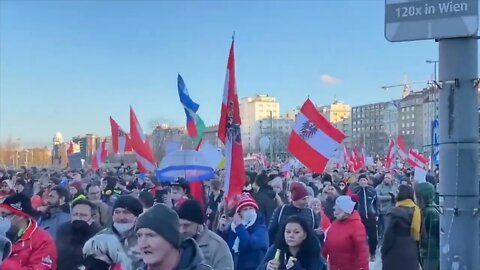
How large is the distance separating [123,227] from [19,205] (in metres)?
1.26

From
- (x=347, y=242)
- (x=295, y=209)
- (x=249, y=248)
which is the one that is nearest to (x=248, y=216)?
(x=249, y=248)

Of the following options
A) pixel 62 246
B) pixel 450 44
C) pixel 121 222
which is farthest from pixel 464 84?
pixel 62 246

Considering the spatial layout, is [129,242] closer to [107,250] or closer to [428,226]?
[107,250]

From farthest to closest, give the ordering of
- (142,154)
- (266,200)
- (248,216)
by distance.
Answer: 1. (142,154)
2. (266,200)
3. (248,216)

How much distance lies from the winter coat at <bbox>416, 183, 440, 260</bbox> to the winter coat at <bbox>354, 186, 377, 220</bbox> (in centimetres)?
423

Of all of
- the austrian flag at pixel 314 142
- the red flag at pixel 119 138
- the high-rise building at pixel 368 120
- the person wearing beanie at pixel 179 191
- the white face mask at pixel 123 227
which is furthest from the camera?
the high-rise building at pixel 368 120

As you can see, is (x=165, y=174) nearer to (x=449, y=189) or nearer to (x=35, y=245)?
(x=35, y=245)

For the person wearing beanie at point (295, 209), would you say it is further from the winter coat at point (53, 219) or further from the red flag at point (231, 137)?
the winter coat at point (53, 219)

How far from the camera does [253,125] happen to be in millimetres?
154625

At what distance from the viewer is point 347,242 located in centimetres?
637

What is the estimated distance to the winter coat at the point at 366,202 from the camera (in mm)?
11445

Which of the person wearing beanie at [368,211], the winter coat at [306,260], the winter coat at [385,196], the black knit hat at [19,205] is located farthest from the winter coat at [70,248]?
the winter coat at [385,196]

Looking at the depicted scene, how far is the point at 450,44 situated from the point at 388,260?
13.4 feet

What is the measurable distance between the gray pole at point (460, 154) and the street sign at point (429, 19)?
0.08 meters
